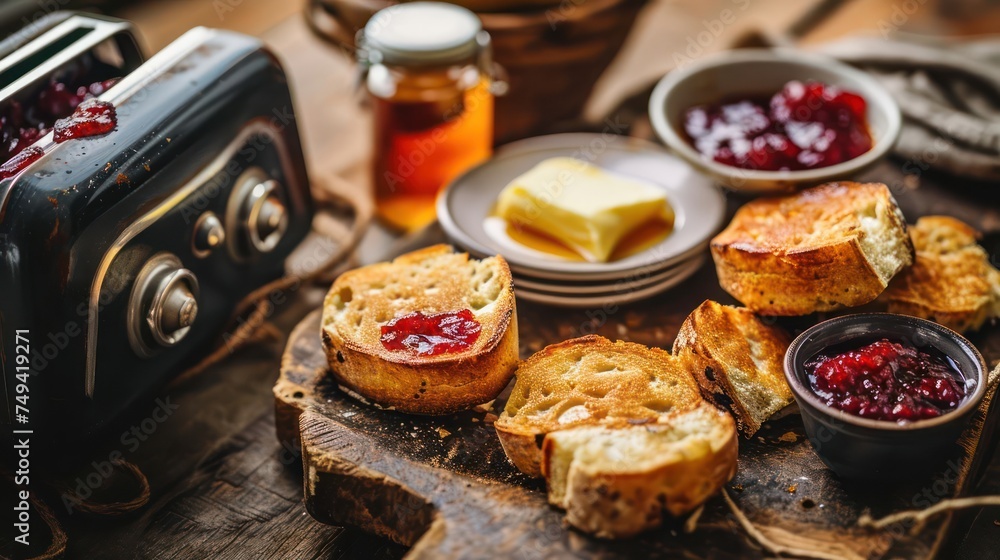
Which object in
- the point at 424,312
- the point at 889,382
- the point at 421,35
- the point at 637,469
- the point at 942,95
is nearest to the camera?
the point at 637,469

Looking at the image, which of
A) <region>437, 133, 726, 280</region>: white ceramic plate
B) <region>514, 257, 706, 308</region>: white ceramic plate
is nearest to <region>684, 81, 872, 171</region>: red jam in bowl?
<region>437, 133, 726, 280</region>: white ceramic plate

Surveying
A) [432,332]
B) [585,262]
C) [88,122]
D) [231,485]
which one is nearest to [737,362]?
[585,262]

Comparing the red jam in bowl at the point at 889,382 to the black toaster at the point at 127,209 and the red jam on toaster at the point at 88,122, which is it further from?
the red jam on toaster at the point at 88,122

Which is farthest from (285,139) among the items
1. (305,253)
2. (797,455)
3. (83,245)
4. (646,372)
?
(797,455)

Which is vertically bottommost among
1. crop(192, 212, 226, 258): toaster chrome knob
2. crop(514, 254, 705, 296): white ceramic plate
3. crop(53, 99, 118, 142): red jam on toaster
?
crop(514, 254, 705, 296): white ceramic plate

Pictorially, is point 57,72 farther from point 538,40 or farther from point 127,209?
point 538,40

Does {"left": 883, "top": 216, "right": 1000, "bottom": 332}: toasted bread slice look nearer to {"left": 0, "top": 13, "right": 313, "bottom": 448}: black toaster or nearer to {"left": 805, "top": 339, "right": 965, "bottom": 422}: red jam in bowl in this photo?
{"left": 805, "top": 339, "right": 965, "bottom": 422}: red jam in bowl

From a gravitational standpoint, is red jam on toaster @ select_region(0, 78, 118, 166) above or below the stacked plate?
above
